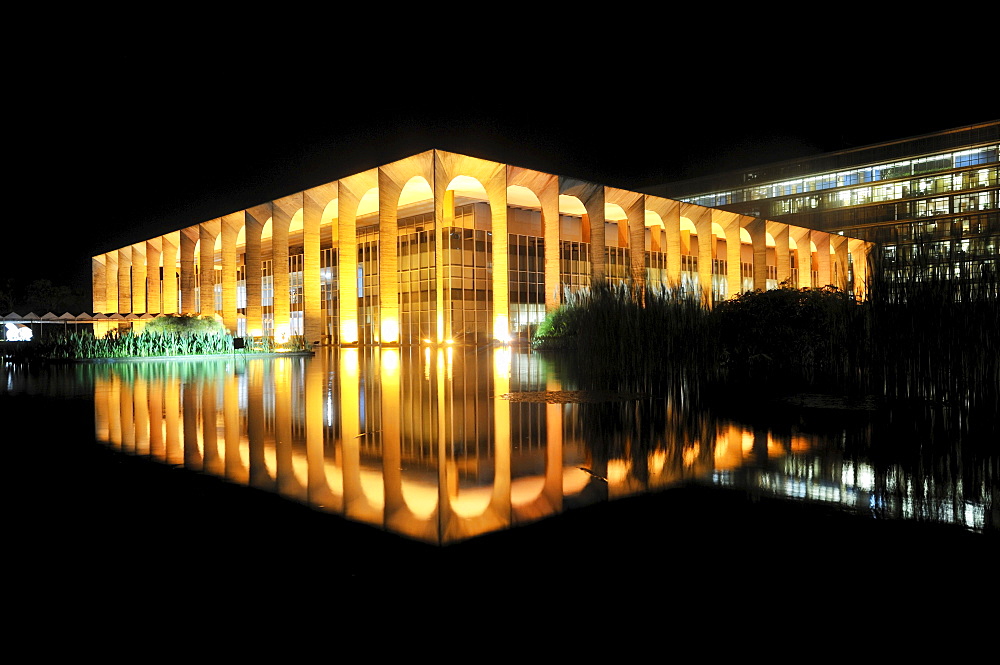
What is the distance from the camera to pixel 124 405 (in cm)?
788

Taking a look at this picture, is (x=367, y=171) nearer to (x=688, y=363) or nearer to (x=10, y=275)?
(x=688, y=363)

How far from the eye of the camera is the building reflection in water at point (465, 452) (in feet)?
10.9

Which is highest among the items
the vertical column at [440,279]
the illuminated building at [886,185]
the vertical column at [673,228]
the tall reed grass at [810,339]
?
the illuminated building at [886,185]

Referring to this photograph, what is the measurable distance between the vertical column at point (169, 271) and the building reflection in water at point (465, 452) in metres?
42.0

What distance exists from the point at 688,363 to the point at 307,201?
1118 inches

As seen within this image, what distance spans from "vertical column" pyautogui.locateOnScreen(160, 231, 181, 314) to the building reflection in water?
138ft

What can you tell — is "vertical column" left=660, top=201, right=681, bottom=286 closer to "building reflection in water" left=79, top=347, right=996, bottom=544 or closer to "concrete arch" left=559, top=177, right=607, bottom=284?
"concrete arch" left=559, top=177, right=607, bottom=284

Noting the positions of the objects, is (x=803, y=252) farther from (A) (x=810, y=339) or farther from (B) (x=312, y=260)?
(A) (x=810, y=339)

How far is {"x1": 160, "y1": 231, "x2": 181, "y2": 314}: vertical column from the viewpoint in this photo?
4597 centimetres

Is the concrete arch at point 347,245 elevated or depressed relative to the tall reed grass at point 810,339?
elevated

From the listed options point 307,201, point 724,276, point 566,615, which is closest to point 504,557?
point 566,615

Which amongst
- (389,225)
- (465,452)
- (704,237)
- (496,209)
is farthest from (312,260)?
(465,452)

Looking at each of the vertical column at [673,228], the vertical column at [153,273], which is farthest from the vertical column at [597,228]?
the vertical column at [153,273]

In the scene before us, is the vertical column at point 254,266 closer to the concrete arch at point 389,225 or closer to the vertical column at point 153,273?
the concrete arch at point 389,225
